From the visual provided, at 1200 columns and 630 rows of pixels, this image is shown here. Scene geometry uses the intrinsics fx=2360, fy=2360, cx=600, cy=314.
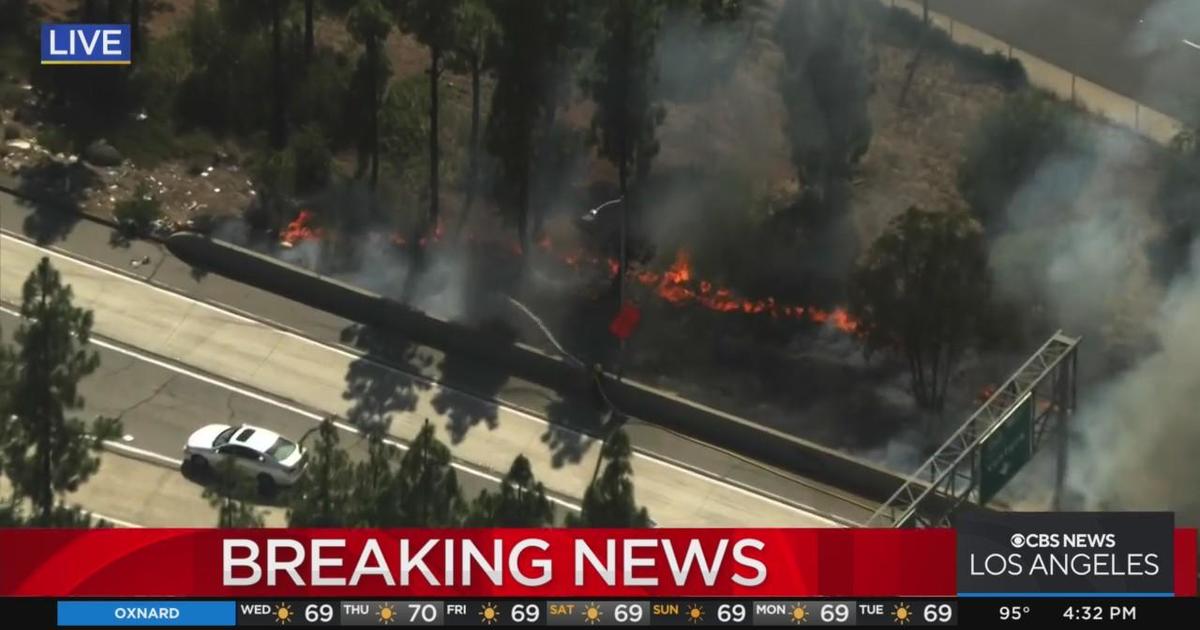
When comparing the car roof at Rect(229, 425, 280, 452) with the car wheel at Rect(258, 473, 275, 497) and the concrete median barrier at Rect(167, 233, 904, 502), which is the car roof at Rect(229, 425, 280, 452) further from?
the concrete median barrier at Rect(167, 233, 904, 502)

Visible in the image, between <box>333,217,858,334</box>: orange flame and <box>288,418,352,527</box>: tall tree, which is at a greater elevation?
<box>333,217,858,334</box>: orange flame

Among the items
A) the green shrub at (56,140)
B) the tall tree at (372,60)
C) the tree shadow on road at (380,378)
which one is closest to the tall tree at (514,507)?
the tree shadow on road at (380,378)

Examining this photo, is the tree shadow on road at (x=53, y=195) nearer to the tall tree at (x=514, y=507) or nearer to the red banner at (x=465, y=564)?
the tall tree at (x=514, y=507)

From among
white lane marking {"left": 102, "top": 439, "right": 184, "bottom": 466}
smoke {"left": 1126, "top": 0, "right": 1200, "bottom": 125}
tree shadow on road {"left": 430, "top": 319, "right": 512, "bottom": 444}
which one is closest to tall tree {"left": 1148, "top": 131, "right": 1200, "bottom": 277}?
smoke {"left": 1126, "top": 0, "right": 1200, "bottom": 125}

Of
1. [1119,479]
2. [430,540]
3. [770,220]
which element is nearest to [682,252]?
[770,220]

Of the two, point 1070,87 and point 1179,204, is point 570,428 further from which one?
point 1070,87

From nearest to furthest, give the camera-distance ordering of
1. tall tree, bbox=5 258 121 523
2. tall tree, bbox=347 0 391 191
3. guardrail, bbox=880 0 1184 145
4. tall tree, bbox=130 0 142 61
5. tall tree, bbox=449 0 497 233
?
tall tree, bbox=5 258 121 523 → tall tree, bbox=449 0 497 233 → tall tree, bbox=347 0 391 191 → tall tree, bbox=130 0 142 61 → guardrail, bbox=880 0 1184 145
